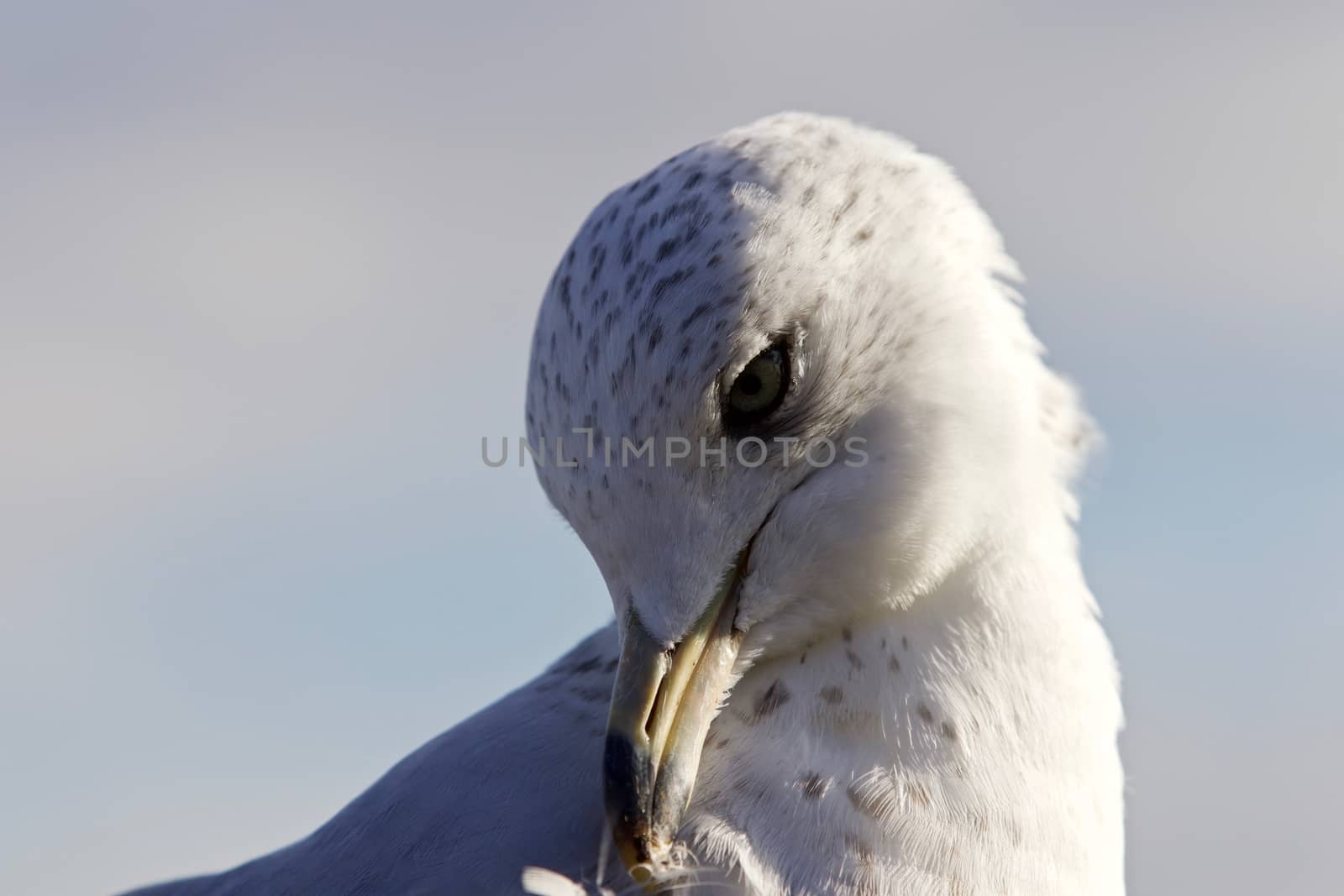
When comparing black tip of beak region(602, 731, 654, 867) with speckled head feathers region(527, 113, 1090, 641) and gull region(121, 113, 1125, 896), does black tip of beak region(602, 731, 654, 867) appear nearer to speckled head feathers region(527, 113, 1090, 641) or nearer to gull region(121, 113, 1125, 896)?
gull region(121, 113, 1125, 896)

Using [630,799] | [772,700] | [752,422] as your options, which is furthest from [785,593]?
[630,799]

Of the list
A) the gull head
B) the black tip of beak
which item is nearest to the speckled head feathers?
the gull head

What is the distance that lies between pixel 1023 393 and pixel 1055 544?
271 mm

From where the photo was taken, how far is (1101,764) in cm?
289

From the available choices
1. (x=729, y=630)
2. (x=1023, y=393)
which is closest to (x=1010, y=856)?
(x=729, y=630)

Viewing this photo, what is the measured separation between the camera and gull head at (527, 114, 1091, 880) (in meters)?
2.61

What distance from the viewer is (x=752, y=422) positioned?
269 cm

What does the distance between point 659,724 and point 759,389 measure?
0.55 meters

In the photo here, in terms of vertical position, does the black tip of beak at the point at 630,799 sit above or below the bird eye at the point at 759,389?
below

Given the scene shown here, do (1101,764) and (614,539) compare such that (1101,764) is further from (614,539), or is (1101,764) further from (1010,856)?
(614,539)

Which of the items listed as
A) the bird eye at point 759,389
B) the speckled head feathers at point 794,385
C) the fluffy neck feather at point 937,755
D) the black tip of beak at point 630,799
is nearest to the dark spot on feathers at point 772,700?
the fluffy neck feather at point 937,755

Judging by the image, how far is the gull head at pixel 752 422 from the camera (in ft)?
8.55

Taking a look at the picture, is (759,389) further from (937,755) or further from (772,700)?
(937,755)

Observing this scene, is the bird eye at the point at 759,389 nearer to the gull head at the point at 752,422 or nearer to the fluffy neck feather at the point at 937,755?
the gull head at the point at 752,422
